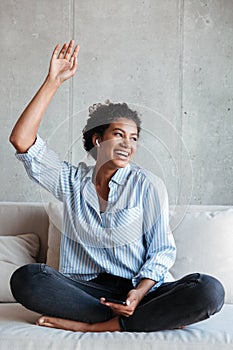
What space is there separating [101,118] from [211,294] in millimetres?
608

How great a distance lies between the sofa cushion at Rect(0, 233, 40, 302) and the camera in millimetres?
2295

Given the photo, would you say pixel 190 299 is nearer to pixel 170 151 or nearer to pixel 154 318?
pixel 154 318

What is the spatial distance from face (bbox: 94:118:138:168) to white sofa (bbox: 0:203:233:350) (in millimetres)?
264

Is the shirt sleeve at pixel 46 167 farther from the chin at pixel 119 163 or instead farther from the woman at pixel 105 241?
the chin at pixel 119 163

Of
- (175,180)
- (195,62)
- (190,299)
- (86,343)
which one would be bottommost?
(86,343)

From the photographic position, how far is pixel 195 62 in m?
3.04

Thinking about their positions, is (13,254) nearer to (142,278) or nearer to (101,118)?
(142,278)

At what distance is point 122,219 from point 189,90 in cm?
128

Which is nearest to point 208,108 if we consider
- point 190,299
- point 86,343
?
point 190,299

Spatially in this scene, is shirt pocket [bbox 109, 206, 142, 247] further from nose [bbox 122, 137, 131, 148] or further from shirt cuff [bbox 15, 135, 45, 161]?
shirt cuff [bbox 15, 135, 45, 161]

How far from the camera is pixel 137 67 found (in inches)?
119

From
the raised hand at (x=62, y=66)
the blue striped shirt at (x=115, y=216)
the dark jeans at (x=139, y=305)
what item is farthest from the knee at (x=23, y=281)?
the raised hand at (x=62, y=66)

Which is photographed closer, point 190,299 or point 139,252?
point 190,299

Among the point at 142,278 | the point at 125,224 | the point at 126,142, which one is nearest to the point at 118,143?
the point at 126,142
